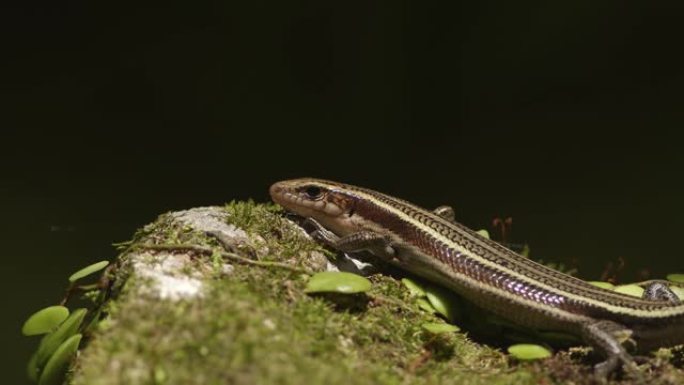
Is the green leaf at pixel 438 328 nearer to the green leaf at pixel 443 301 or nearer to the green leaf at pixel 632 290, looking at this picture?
the green leaf at pixel 443 301

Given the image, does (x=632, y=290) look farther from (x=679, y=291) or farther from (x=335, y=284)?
(x=335, y=284)

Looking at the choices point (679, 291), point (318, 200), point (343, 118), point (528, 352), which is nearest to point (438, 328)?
point (528, 352)

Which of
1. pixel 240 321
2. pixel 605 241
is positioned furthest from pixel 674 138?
pixel 240 321

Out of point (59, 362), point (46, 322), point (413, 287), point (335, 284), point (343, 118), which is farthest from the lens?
point (343, 118)

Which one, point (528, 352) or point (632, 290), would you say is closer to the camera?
point (528, 352)

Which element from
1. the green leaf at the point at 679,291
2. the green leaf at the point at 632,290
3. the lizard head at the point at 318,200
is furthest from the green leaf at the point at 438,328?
the green leaf at the point at 679,291

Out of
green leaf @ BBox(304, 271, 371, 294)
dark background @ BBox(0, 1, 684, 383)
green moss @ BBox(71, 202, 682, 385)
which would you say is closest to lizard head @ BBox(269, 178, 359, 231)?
green moss @ BBox(71, 202, 682, 385)

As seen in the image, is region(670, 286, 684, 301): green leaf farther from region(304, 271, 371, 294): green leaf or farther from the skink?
region(304, 271, 371, 294): green leaf

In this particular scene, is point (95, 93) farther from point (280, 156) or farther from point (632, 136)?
point (632, 136)
